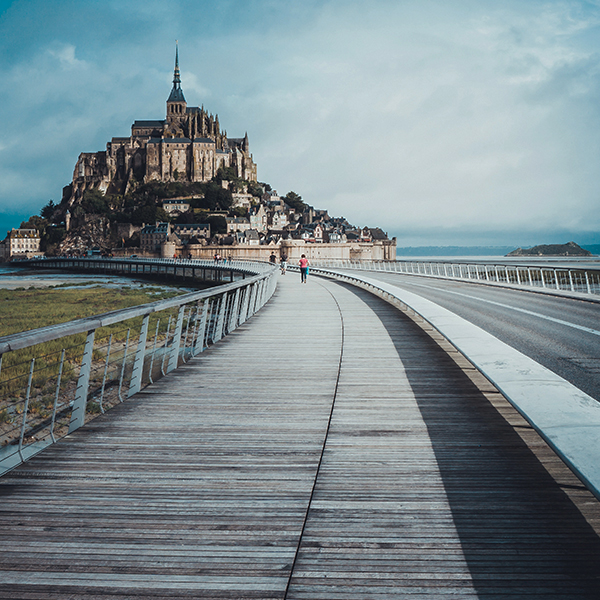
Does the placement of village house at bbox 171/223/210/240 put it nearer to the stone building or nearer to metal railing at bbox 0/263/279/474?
the stone building

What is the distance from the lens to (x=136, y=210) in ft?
416

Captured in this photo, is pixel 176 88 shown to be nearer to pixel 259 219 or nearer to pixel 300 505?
pixel 259 219

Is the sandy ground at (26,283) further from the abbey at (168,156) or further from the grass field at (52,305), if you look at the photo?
the abbey at (168,156)

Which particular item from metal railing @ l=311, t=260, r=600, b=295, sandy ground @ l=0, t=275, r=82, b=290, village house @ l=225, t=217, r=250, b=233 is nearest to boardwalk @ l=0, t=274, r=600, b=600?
metal railing @ l=311, t=260, r=600, b=295

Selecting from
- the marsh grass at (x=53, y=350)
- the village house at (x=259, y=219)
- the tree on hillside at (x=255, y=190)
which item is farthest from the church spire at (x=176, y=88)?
the marsh grass at (x=53, y=350)

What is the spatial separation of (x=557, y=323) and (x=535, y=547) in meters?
10.0

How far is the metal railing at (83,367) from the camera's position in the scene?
414cm

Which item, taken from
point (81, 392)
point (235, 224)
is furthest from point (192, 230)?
point (81, 392)

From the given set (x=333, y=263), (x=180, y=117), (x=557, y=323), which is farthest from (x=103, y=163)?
(x=557, y=323)

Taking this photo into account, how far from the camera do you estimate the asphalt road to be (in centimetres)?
702

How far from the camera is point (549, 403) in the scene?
4.13 metres

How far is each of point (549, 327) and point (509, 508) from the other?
351 inches

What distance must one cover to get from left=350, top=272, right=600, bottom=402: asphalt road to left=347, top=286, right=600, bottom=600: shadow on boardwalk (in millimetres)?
1860

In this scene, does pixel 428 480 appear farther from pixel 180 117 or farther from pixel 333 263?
pixel 180 117
